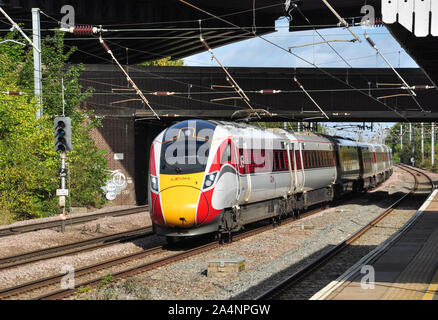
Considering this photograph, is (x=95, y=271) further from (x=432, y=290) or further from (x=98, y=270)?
(x=432, y=290)

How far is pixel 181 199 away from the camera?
15.5 meters

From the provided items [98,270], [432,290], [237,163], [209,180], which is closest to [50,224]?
[237,163]

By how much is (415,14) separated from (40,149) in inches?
730

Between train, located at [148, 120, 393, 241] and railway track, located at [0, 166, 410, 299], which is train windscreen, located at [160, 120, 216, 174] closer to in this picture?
train, located at [148, 120, 393, 241]

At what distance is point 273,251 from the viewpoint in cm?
1594

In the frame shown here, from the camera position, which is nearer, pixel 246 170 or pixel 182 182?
pixel 182 182

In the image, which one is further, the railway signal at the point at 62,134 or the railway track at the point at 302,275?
the railway signal at the point at 62,134

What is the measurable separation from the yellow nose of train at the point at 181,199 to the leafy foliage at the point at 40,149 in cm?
1058

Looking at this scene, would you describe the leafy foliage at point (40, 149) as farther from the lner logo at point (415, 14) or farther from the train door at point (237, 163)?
the lner logo at point (415, 14)

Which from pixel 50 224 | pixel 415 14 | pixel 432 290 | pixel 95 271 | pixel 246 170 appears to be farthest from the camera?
pixel 50 224

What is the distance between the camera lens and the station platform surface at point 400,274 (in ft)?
31.2

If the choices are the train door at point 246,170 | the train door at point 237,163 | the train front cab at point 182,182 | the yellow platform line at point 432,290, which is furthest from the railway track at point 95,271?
the yellow platform line at point 432,290
